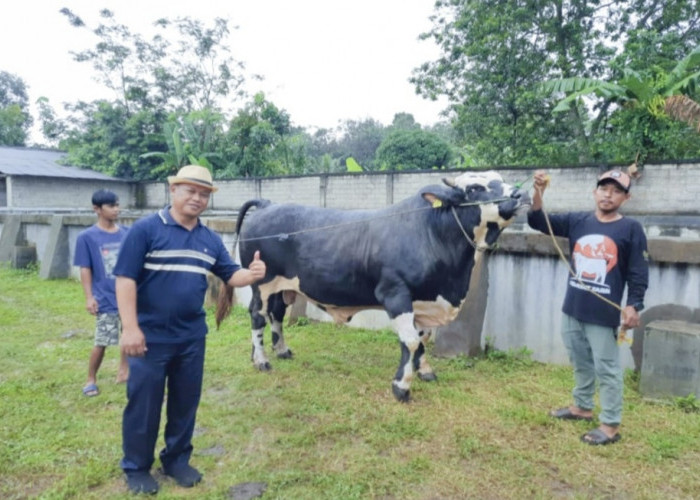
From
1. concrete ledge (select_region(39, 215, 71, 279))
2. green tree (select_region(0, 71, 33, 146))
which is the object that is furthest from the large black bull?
green tree (select_region(0, 71, 33, 146))

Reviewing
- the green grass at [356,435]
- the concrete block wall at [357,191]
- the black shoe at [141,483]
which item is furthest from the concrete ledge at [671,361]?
the concrete block wall at [357,191]

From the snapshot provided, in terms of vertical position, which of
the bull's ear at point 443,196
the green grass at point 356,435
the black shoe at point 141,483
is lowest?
the green grass at point 356,435

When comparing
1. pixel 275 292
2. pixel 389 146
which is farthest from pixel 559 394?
pixel 389 146

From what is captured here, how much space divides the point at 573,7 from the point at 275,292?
13895mm

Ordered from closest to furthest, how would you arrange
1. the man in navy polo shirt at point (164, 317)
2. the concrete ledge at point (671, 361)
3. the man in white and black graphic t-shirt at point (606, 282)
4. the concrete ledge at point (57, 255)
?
1. the man in navy polo shirt at point (164, 317)
2. the man in white and black graphic t-shirt at point (606, 282)
3. the concrete ledge at point (671, 361)
4. the concrete ledge at point (57, 255)

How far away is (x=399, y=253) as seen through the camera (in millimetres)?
4305

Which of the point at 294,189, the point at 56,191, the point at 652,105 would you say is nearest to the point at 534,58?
the point at 652,105

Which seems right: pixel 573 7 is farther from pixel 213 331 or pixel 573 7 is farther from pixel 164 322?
pixel 164 322

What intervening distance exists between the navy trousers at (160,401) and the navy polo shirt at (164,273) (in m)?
0.11

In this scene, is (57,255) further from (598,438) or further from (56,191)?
(56,191)

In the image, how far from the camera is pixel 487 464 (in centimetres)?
327

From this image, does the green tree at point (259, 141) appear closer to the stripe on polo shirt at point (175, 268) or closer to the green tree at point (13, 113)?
the green tree at point (13, 113)

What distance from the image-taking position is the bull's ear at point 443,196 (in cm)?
419

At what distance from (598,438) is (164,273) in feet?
9.67
